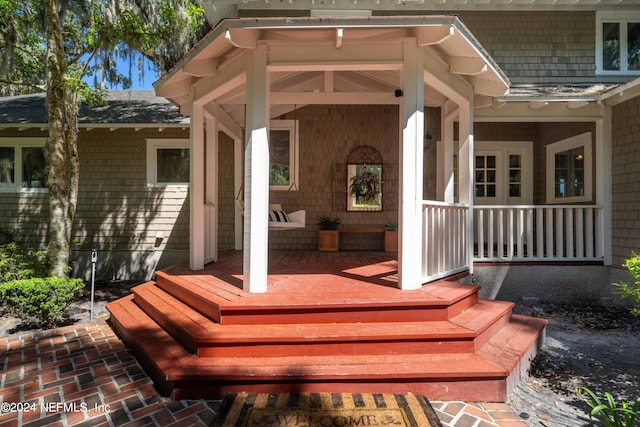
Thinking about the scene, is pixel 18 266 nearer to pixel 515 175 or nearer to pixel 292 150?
pixel 292 150

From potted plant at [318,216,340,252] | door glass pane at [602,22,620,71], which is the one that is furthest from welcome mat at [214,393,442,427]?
door glass pane at [602,22,620,71]

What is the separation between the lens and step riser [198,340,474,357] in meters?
2.62

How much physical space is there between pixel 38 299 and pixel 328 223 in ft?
14.9

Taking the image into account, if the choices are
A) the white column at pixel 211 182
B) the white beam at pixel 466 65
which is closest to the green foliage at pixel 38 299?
the white column at pixel 211 182

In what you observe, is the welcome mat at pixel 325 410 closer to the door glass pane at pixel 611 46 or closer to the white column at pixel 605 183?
the white column at pixel 605 183

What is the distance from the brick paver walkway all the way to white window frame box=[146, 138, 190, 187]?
410 centimetres

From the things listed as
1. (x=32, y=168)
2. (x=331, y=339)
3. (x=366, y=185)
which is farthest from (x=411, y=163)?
(x=32, y=168)

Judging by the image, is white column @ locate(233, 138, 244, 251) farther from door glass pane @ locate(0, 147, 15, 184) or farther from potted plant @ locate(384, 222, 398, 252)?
door glass pane @ locate(0, 147, 15, 184)

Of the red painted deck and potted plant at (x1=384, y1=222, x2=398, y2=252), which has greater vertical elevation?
potted plant at (x1=384, y1=222, x2=398, y2=252)

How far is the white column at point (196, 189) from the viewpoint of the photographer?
173 inches

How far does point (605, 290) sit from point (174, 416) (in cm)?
593

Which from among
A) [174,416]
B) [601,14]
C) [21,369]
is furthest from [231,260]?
[601,14]

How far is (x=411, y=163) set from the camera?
327 cm

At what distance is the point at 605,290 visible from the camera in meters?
5.02
